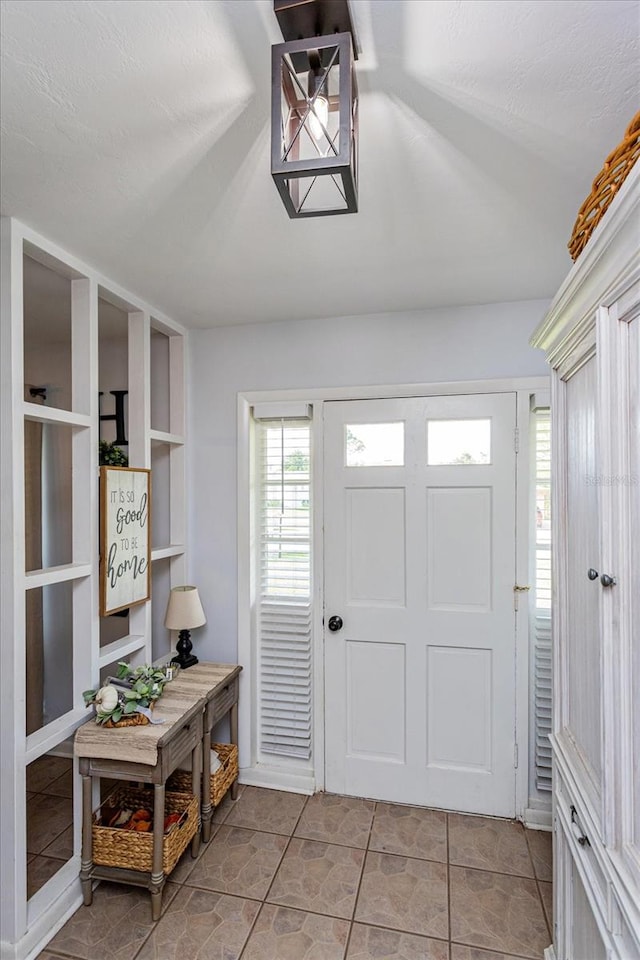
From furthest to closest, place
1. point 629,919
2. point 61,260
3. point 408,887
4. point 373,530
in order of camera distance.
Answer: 1. point 373,530
2. point 408,887
3. point 61,260
4. point 629,919

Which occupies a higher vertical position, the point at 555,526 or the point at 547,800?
the point at 555,526

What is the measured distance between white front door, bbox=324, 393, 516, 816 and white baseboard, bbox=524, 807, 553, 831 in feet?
0.30

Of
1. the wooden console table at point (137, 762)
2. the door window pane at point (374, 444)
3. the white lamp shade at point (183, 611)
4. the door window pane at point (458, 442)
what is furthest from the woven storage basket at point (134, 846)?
the door window pane at point (458, 442)

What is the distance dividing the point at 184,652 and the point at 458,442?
1765 millimetres

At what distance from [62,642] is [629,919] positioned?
306cm

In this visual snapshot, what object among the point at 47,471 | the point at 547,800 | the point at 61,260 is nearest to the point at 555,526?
the point at 547,800

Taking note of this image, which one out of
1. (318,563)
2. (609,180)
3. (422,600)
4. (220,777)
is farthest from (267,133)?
(220,777)

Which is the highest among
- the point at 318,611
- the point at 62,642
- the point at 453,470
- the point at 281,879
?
the point at 453,470

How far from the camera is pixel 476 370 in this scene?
246 centimetres

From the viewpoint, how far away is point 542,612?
2.41 metres

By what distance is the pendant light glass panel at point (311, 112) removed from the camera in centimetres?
87

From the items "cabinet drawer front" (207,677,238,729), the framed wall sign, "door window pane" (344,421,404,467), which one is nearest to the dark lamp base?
"cabinet drawer front" (207,677,238,729)

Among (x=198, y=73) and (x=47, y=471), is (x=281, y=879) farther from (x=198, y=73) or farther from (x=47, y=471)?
(x=198, y=73)

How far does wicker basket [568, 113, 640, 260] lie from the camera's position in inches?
35.9
